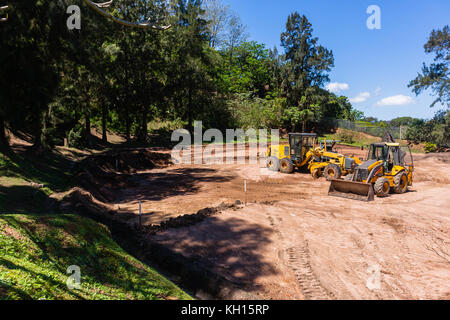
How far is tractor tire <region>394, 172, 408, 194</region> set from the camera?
14094 mm

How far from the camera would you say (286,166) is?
62.7ft

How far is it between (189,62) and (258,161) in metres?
15.0

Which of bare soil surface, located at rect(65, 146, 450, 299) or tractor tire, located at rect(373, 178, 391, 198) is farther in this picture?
tractor tire, located at rect(373, 178, 391, 198)

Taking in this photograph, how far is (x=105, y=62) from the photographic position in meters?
26.2

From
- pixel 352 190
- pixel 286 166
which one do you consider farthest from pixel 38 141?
pixel 352 190

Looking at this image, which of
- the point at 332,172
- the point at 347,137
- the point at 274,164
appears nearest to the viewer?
the point at 332,172

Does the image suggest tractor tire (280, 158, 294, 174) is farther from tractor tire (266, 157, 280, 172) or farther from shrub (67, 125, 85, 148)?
shrub (67, 125, 85, 148)

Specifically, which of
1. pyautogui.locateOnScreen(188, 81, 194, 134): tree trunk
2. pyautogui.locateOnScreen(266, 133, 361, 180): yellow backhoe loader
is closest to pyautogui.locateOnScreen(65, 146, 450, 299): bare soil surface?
pyautogui.locateOnScreen(266, 133, 361, 180): yellow backhoe loader

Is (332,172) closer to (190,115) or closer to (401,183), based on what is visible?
(401,183)

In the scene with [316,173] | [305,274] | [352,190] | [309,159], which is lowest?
[305,274]

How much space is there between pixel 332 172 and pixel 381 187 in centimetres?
362

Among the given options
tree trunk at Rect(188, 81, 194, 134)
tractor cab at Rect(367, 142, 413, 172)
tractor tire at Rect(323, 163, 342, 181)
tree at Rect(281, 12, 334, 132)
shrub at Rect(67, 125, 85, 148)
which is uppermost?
tree at Rect(281, 12, 334, 132)

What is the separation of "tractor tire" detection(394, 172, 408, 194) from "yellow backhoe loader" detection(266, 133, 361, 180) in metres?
2.60
